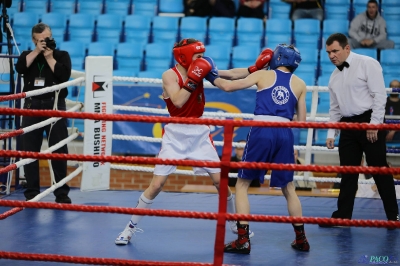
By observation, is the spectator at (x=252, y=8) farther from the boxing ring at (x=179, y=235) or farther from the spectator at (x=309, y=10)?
the boxing ring at (x=179, y=235)

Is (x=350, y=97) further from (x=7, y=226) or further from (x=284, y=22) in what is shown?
(x=284, y=22)

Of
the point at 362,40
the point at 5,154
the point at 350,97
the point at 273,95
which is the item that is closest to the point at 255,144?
the point at 273,95

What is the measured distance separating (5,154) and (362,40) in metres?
6.55

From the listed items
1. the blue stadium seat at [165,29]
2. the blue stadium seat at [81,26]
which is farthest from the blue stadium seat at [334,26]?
the blue stadium seat at [81,26]

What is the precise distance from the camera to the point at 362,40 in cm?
896

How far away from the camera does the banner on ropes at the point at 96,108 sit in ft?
18.8

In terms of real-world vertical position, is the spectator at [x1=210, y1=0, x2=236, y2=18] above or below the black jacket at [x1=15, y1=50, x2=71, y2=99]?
above

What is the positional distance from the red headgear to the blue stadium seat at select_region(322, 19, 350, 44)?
211 inches

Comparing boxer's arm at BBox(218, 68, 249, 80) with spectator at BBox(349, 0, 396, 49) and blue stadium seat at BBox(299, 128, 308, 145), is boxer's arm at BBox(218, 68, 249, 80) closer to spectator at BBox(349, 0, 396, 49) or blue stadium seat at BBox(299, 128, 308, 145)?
blue stadium seat at BBox(299, 128, 308, 145)

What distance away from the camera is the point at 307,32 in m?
9.30

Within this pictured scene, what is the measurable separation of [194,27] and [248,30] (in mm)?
737

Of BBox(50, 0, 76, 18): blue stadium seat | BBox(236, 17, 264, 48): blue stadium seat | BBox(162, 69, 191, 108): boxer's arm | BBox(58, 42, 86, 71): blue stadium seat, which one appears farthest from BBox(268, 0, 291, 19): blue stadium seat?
BBox(162, 69, 191, 108): boxer's arm

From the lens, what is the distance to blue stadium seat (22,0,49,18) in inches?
401

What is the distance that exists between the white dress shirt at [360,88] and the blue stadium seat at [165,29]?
478cm
